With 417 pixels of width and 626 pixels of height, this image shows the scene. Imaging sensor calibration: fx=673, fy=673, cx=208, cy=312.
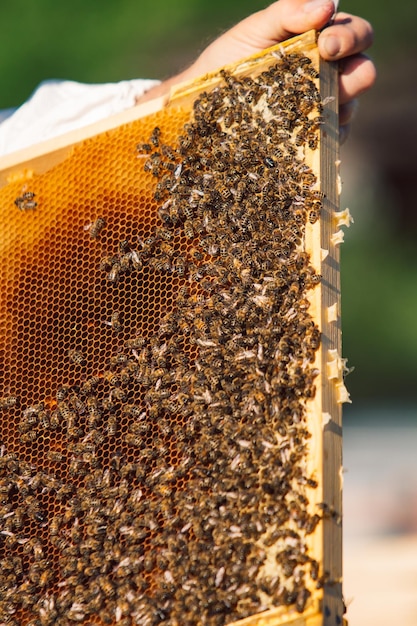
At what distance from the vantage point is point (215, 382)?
10.4ft

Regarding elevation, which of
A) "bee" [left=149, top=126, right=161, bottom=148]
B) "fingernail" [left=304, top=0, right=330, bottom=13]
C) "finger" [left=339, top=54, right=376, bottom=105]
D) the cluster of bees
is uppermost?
"fingernail" [left=304, top=0, right=330, bottom=13]

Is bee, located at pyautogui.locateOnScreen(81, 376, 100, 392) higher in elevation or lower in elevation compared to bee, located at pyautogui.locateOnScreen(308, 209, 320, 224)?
lower

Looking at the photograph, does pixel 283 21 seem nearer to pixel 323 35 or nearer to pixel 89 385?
pixel 323 35

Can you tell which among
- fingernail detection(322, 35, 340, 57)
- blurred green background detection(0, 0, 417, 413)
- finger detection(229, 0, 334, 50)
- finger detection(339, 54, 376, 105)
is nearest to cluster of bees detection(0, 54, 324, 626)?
fingernail detection(322, 35, 340, 57)

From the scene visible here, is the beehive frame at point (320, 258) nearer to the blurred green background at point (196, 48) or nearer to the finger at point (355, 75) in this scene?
the finger at point (355, 75)

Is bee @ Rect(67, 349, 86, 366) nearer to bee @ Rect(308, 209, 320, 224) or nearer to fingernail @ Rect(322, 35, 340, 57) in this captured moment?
bee @ Rect(308, 209, 320, 224)

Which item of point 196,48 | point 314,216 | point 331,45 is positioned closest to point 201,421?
point 314,216

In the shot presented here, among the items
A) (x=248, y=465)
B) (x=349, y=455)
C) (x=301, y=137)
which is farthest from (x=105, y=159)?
(x=349, y=455)

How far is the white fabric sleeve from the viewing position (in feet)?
17.9

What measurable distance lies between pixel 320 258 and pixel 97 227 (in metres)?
1.24

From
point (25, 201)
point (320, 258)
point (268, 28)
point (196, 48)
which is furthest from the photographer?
point (196, 48)

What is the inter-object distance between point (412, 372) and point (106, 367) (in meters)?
7.78

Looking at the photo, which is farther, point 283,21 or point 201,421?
point 283,21

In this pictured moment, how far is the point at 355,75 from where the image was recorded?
3.72 meters
